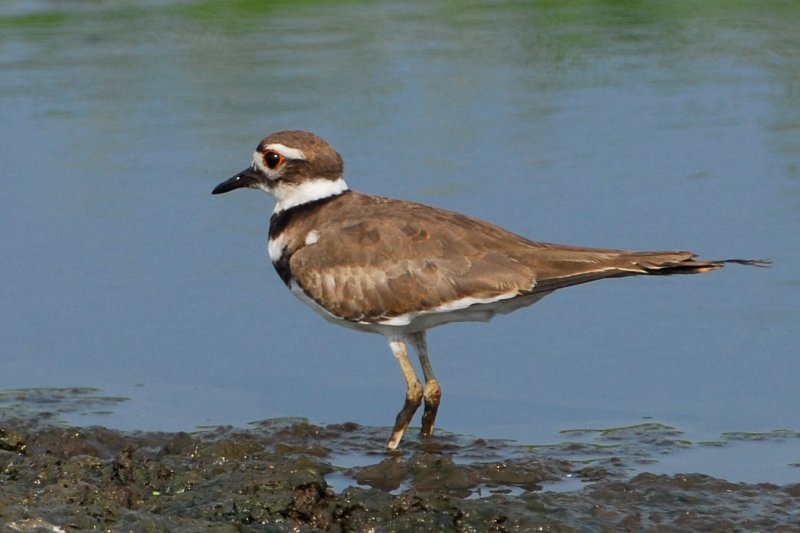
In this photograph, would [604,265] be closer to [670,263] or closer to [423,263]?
[670,263]

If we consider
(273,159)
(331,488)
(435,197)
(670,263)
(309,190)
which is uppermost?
(435,197)

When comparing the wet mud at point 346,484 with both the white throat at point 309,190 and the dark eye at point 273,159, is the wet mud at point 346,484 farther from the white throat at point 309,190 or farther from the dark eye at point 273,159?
the dark eye at point 273,159

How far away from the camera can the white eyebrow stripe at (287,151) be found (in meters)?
9.59

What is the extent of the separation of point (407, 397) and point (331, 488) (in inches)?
59.5

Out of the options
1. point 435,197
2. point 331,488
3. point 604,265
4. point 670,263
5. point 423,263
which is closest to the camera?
point 331,488

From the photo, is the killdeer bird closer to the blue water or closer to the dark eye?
the dark eye

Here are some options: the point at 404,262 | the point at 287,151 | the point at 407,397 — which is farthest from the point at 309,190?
the point at 407,397

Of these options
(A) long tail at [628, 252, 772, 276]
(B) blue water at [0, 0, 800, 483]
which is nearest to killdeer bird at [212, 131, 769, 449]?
(A) long tail at [628, 252, 772, 276]

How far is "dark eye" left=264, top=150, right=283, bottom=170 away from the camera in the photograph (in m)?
9.63

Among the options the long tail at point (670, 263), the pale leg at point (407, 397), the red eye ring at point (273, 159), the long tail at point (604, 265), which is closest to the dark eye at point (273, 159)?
the red eye ring at point (273, 159)

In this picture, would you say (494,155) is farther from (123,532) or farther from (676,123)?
(123,532)

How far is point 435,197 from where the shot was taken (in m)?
12.5

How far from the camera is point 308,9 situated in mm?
21156

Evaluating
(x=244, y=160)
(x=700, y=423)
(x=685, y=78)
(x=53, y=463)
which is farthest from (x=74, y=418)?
(x=685, y=78)
